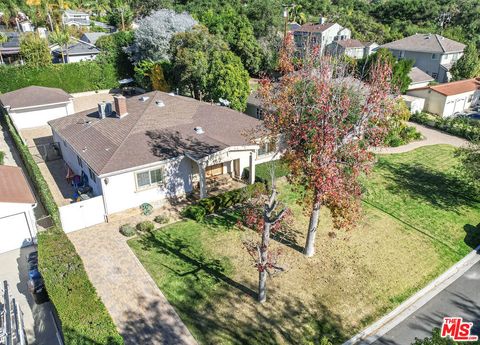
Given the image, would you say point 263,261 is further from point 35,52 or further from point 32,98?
point 35,52

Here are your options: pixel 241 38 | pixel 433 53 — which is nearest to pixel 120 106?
pixel 241 38

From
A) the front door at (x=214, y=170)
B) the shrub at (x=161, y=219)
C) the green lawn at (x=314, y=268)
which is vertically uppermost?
the front door at (x=214, y=170)

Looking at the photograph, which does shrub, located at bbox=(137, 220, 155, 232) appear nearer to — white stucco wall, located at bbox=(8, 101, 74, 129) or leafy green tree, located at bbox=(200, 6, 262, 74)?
white stucco wall, located at bbox=(8, 101, 74, 129)

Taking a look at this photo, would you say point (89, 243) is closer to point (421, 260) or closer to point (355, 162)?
point (355, 162)

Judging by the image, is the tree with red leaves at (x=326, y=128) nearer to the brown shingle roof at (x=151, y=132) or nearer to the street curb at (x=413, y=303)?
the street curb at (x=413, y=303)

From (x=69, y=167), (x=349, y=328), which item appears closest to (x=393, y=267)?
(x=349, y=328)

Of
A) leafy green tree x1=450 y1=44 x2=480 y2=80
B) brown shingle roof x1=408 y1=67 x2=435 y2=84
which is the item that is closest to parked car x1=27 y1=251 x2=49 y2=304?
brown shingle roof x1=408 y1=67 x2=435 y2=84

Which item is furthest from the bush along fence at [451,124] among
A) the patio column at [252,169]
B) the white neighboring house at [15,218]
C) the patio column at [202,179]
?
the white neighboring house at [15,218]
